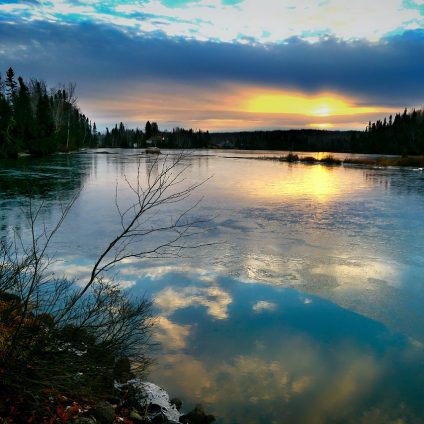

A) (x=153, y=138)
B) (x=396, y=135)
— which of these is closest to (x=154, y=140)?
(x=153, y=138)

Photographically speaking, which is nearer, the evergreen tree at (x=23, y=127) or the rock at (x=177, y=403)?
the rock at (x=177, y=403)

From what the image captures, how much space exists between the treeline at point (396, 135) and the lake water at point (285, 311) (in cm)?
8455

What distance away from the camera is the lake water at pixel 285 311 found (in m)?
4.79

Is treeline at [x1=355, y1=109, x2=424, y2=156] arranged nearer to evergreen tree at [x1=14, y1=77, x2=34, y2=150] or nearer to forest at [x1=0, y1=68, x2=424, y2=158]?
forest at [x1=0, y1=68, x2=424, y2=158]

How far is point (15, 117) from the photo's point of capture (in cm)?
4694

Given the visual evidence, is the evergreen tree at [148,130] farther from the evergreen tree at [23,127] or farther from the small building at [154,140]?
the evergreen tree at [23,127]

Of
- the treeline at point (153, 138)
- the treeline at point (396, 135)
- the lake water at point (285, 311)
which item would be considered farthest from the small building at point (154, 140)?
the lake water at point (285, 311)

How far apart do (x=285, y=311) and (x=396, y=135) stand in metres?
118

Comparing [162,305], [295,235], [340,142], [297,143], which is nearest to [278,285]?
[162,305]

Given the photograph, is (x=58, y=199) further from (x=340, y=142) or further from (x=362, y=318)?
(x=340, y=142)

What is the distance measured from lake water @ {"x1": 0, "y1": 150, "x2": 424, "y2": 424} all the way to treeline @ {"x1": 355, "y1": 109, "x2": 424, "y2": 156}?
84.5 metres

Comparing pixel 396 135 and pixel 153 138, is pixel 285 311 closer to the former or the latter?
pixel 396 135

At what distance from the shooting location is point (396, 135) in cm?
11175

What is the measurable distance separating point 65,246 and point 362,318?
7.48 m
